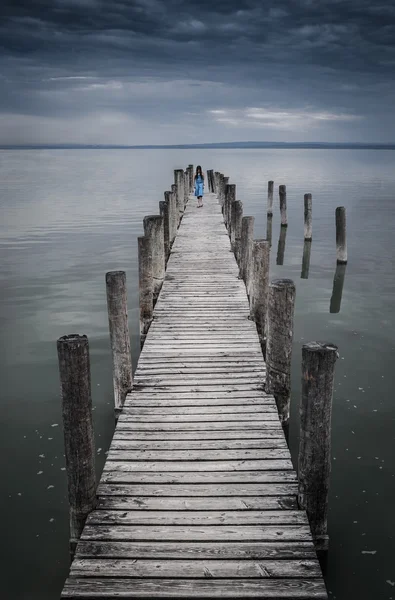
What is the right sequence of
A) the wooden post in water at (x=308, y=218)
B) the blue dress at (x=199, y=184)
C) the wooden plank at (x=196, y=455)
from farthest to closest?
the blue dress at (x=199, y=184), the wooden post in water at (x=308, y=218), the wooden plank at (x=196, y=455)

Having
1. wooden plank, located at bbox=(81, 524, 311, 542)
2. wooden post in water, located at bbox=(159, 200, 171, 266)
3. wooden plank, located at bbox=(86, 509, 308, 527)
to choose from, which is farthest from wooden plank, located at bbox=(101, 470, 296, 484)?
wooden post in water, located at bbox=(159, 200, 171, 266)

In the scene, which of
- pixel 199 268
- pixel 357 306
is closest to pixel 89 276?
pixel 199 268

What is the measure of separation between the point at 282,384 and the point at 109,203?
108 feet

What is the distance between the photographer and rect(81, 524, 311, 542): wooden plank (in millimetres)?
3973

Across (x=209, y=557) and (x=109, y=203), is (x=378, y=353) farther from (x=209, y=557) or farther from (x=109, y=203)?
(x=109, y=203)

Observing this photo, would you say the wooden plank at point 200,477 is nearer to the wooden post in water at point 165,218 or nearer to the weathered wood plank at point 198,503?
the weathered wood plank at point 198,503

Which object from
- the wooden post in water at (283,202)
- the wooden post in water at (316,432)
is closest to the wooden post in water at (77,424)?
the wooden post in water at (316,432)

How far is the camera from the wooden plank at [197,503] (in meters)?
4.32

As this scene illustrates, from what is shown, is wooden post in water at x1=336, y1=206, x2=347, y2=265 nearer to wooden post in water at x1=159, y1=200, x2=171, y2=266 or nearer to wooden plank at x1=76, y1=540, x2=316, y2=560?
wooden post in water at x1=159, y1=200, x2=171, y2=266

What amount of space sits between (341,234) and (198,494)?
1397 cm

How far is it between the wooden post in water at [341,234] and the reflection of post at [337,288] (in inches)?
11.4

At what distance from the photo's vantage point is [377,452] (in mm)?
6746

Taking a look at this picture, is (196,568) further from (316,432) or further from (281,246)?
(281,246)

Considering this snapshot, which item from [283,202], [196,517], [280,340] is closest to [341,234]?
[283,202]
